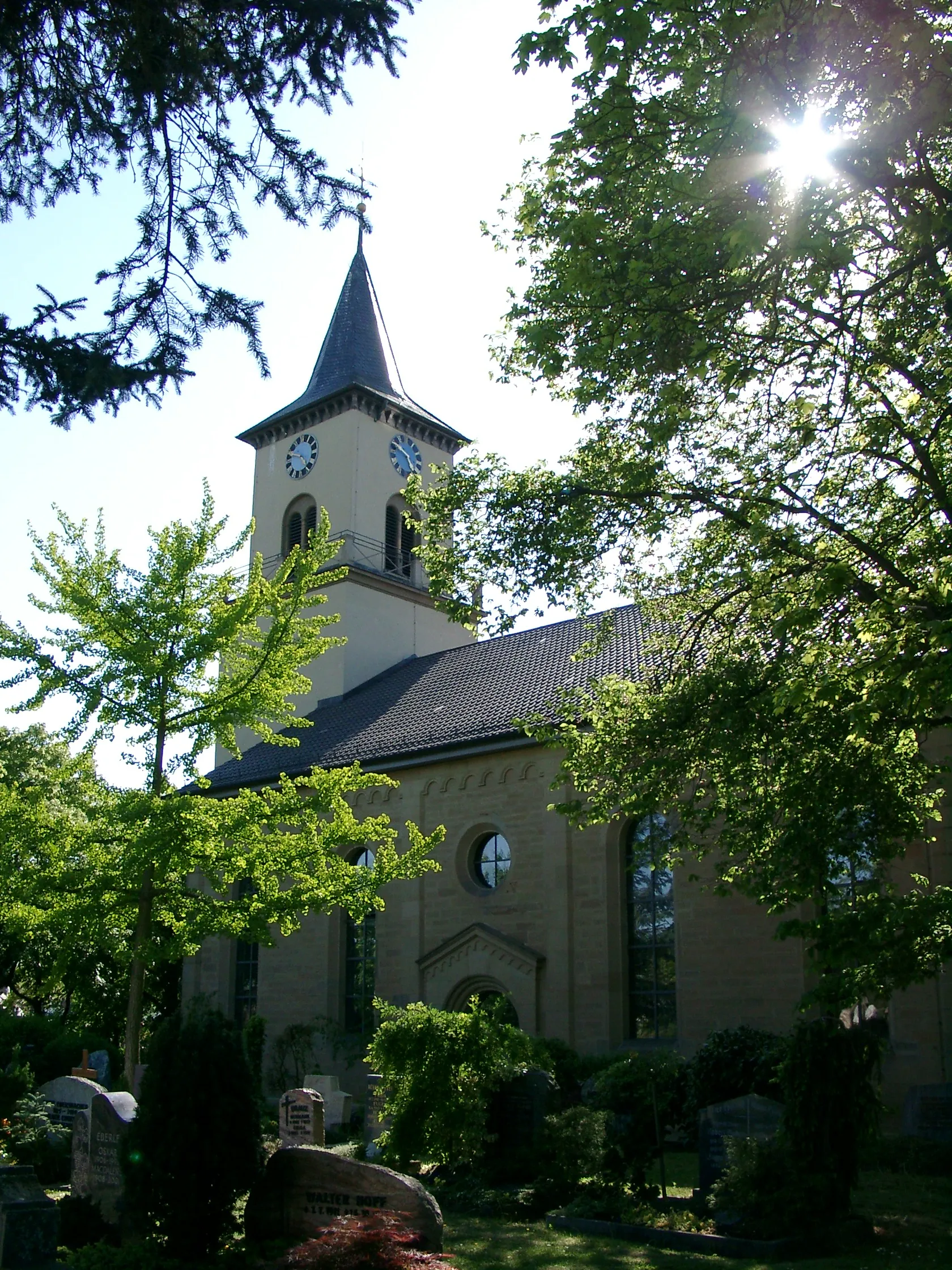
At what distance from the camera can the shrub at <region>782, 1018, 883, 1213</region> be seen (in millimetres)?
10617

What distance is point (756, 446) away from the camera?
41.3 feet

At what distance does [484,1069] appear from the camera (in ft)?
44.5

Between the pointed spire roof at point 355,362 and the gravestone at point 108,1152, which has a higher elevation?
the pointed spire roof at point 355,362

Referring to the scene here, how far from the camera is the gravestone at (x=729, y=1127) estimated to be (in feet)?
38.4

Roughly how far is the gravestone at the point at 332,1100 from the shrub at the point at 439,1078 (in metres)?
5.11

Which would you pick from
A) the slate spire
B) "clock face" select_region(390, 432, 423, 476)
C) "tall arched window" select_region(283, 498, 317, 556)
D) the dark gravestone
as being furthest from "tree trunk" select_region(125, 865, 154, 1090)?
the slate spire

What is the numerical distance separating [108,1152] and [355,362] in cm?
3085

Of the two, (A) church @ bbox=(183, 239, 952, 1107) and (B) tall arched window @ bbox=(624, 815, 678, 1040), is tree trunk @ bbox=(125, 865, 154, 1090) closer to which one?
(A) church @ bbox=(183, 239, 952, 1107)

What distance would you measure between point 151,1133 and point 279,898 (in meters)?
4.62

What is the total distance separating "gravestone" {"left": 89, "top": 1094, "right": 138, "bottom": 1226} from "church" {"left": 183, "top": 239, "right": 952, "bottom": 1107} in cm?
620

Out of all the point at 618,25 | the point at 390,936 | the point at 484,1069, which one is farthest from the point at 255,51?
the point at 390,936

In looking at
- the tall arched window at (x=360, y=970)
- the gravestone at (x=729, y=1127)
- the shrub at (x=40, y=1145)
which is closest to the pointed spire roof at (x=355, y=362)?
the tall arched window at (x=360, y=970)

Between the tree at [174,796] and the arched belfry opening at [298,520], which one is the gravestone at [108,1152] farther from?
the arched belfry opening at [298,520]

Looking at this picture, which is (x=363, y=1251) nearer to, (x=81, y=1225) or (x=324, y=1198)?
(x=324, y=1198)
